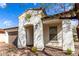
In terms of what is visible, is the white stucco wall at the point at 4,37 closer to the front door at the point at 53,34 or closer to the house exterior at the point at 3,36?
the house exterior at the point at 3,36

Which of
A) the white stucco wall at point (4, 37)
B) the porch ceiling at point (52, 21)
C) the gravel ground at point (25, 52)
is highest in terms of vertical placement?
the porch ceiling at point (52, 21)

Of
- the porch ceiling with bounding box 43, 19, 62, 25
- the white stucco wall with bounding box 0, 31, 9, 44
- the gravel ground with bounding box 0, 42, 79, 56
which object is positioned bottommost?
the gravel ground with bounding box 0, 42, 79, 56

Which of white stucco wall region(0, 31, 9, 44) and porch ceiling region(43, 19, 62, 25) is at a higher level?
porch ceiling region(43, 19, 62, 25)


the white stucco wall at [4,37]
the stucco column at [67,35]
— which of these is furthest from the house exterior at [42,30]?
the white stucco wall at [4,37]

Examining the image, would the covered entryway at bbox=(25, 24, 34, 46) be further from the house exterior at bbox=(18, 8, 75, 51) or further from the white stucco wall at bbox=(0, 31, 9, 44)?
the white stucco wall at bbox=(0, 31, 9, 44)

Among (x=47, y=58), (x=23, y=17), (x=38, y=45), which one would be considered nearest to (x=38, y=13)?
(x=23, y=17)

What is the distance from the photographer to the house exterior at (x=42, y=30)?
307cm

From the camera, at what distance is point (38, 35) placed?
122 inches

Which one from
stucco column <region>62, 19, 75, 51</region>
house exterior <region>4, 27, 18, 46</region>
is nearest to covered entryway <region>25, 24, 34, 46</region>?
house exterior <region>4, 27, 18, 46</region>

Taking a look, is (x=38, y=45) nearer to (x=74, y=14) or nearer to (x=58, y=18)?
(x=58, y=18)

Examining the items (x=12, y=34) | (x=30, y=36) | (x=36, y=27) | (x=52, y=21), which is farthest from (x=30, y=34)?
(x=52, y=21)

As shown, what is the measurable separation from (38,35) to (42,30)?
3.7 inches

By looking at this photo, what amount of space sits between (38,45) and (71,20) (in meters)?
0.60

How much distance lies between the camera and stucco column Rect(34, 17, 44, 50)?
311cm
